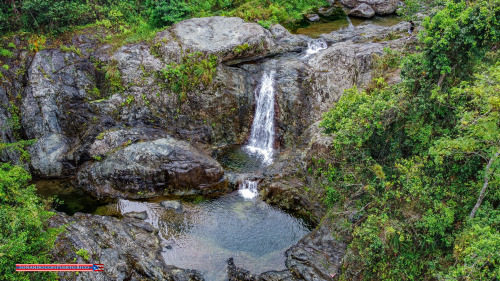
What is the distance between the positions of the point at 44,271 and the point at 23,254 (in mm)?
1202

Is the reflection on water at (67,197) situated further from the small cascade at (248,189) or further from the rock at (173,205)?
the small cascade at (248,189)

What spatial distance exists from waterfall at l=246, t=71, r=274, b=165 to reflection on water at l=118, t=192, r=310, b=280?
635 cm

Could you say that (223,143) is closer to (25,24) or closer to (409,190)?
(409,190)

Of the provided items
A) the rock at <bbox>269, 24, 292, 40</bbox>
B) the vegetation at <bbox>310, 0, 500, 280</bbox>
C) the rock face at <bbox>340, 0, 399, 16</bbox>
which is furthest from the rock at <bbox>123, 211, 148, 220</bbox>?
the rock face at <bbox>340, 0, 399, 16</bbox>

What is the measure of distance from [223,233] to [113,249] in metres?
6.10

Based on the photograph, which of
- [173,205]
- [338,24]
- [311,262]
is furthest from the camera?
[338,24]

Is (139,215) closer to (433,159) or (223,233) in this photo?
(223,233)

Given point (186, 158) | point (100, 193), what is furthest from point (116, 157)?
point (186, 158)

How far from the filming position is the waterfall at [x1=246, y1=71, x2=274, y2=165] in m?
25.9

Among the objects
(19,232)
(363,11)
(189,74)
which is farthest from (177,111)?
(363,11)

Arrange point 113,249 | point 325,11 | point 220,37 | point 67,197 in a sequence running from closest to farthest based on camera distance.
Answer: point 113,249
point 67,197
point 220,37
point 325,11

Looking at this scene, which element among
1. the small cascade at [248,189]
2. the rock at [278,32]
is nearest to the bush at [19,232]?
the small cascade at [248,189]

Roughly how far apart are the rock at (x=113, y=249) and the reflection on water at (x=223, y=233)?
35.7 inches

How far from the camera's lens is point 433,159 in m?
12.5
